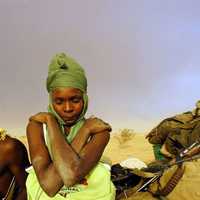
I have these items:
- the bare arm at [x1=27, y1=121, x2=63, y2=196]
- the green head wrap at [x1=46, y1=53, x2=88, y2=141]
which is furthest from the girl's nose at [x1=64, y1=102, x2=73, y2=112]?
the bare arm at [x1=27, y1=121, x2=63, y2=196]

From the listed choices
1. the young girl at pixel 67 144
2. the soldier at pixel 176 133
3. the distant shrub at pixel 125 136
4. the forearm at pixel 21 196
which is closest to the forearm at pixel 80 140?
the young girl at pixel 67 144

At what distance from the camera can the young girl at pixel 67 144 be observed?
10.9ft

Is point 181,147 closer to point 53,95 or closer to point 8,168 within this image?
point 8,168

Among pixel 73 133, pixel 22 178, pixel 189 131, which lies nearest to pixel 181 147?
pixel 189 131

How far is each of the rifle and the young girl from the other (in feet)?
5.18

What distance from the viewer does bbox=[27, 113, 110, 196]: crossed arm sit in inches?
129

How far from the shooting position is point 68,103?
348cm

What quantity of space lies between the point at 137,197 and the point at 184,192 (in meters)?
0.50

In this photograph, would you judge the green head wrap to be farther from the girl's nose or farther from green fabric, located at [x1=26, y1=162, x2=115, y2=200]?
green fabric, located at [x1=26, y1=162, x2=115, y2=200]

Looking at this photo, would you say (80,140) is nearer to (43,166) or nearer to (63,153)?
(63,153)

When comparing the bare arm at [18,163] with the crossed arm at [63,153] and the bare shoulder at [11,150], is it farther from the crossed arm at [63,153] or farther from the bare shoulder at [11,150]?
the crossed arm at [63,153]

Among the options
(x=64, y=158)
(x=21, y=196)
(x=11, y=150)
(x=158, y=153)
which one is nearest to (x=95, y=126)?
(x=64, y=158)

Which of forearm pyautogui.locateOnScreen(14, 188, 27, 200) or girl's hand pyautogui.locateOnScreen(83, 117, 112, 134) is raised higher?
girl's hand pyautogui.locateOnScreen(83, 117, 112, 134)

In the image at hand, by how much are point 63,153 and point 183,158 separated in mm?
2258
